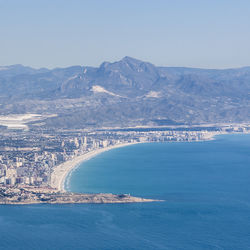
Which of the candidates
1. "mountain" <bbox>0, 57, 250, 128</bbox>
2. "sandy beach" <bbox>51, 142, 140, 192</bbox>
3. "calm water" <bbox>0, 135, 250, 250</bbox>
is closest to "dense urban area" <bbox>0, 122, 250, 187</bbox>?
"sandy beach" <bbox>51, 142, 140, 192</bbox>

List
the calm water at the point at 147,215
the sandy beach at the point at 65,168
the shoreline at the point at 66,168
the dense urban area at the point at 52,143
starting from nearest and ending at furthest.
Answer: the calm water at the point at 147,215, the shoreline at the point at 66,168, the sandy beach at the point at 65,168, the dense urban area at the point at 52,143

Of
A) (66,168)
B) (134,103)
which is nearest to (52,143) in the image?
(66,168)

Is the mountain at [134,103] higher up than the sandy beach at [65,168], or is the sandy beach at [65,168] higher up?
the mountain at [134,103]

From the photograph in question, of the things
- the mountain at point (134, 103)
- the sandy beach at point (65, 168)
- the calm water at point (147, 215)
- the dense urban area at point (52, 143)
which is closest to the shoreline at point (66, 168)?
the sandy beach at point (65, 168)

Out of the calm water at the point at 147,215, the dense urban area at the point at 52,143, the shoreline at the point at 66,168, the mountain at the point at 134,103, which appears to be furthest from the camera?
the mountain at the point at 134,103

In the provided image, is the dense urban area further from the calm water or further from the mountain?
the mountain

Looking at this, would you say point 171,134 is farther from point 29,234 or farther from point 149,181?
point 29,234

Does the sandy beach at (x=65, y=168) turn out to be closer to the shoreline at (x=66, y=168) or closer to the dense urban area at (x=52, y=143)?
the shoreline at (x=66, y=168)

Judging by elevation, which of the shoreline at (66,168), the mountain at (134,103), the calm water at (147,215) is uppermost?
Result: the mountain at (134,103)

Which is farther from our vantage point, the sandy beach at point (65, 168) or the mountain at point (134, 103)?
the mountain at point (134, 103)
